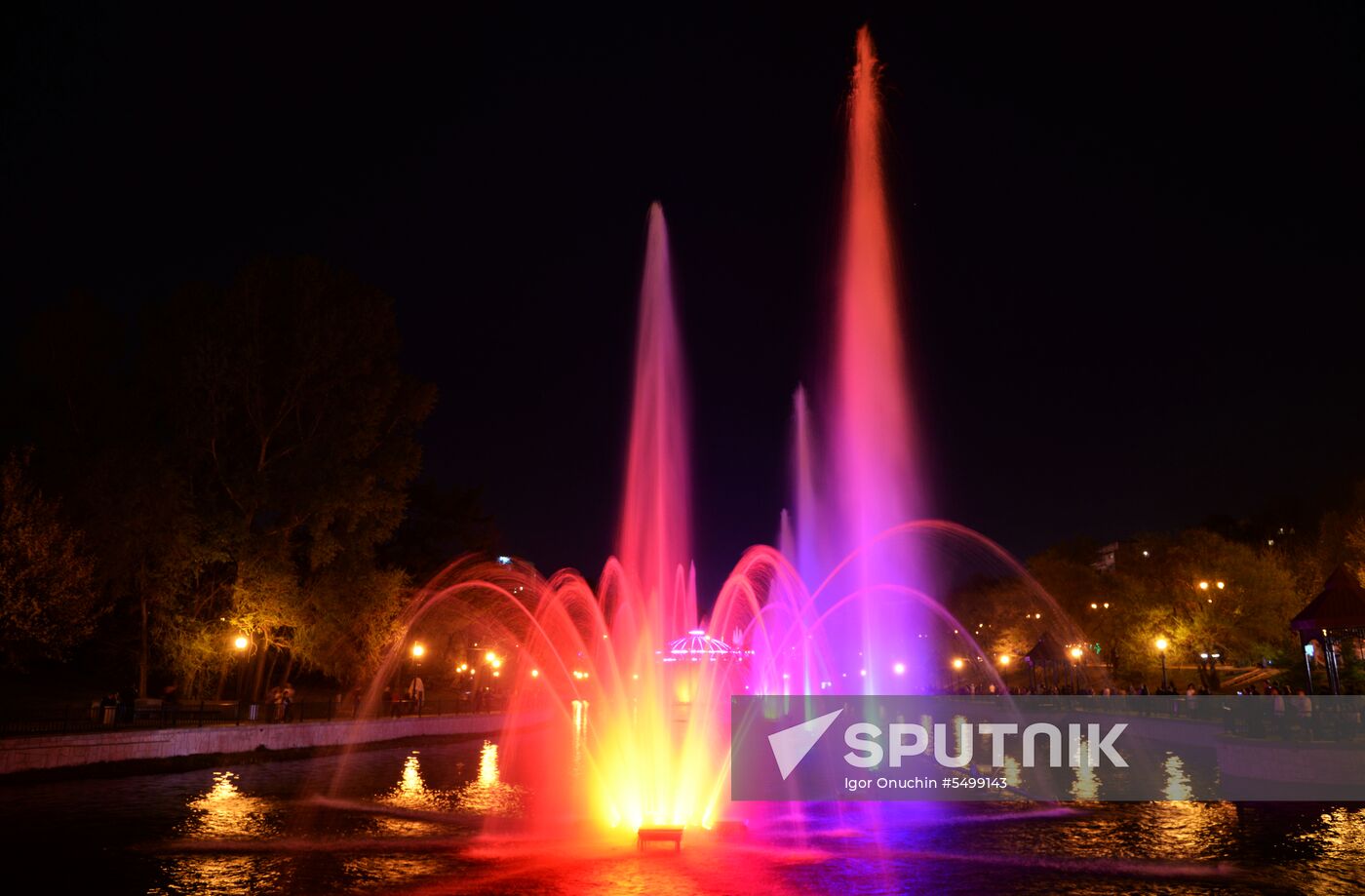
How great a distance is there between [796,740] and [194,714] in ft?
65.7

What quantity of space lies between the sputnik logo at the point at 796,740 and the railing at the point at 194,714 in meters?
15.9

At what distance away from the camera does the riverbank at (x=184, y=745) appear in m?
23.0

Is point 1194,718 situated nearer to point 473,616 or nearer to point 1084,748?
point 1084,748

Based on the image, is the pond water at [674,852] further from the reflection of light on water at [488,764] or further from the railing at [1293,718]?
the railing at [1293,718]

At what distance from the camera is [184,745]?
27.6m

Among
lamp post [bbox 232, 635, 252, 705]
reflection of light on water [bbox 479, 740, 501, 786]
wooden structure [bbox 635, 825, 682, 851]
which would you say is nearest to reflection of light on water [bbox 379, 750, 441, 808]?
reflection of light on water [bbox 479, 740, 501, 786]

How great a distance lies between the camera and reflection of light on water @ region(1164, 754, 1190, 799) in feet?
70.4

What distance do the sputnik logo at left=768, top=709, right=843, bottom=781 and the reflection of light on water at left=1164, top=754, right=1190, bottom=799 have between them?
8802 millimetres

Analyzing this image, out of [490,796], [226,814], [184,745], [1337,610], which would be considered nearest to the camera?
[226,814]

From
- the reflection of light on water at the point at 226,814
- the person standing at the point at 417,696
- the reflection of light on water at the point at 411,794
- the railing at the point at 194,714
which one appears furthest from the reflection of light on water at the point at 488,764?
the person standing at the point at 417,696

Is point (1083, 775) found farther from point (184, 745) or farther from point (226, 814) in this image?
point (184, 745)

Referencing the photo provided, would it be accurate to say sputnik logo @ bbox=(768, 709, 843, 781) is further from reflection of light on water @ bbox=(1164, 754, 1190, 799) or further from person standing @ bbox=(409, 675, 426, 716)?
person standing @ bbox=(409, 675, 426, 716)

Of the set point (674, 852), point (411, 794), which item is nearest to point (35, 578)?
point (411, 794)

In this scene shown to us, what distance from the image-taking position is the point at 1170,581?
59688mm
